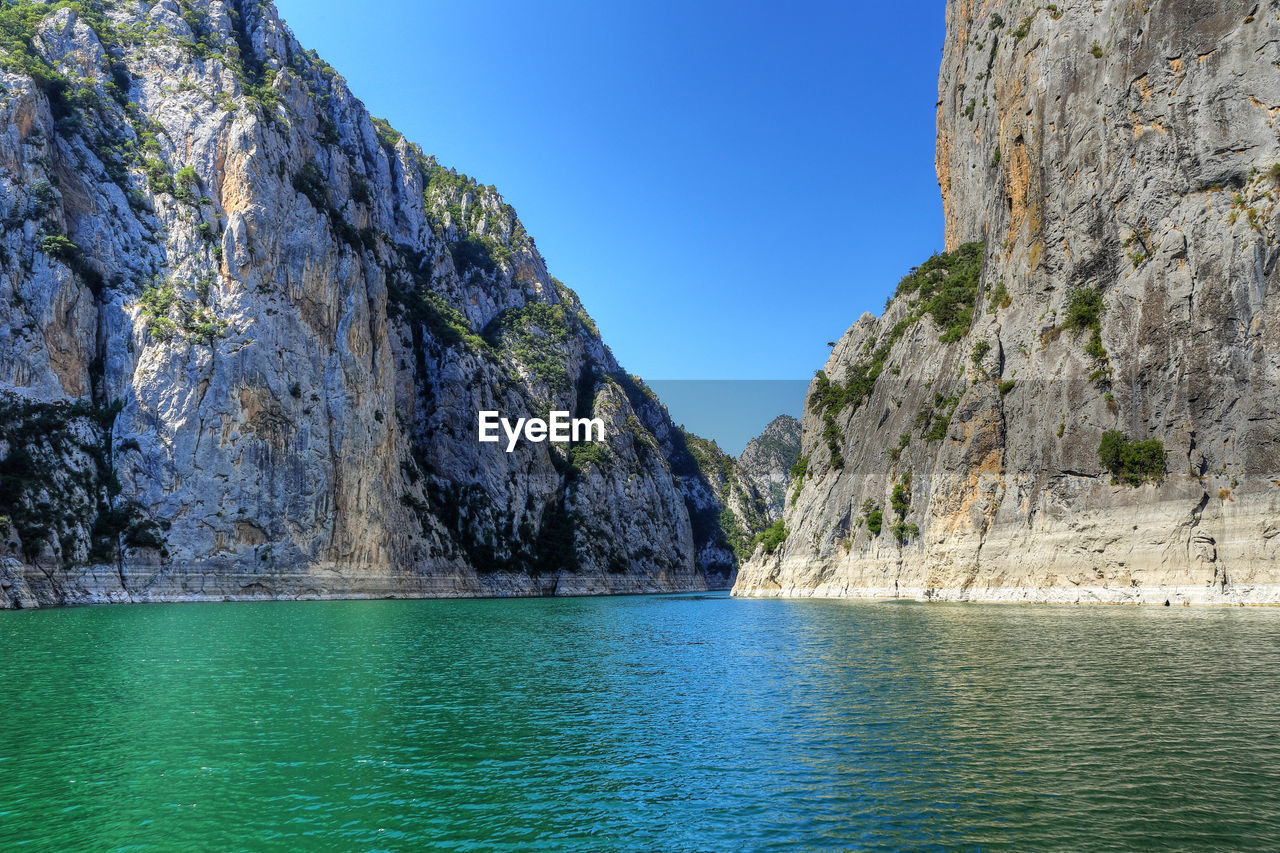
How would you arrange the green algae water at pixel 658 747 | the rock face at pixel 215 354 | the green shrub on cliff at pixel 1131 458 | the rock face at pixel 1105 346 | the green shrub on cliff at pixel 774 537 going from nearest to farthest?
the green algae water at pixel 658 747
the rock face at pixel 1105 346
the green shrub on cliff at pixel 1131 458
the rock face at pixel 215 354
the green shrub on cliff at pixel 774 537

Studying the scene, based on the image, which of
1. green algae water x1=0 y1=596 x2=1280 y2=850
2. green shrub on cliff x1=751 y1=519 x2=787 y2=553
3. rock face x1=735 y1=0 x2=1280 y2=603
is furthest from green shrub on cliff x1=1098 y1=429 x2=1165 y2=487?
green shrub on cliff x1=751 y1=519 x2=787 y2=553

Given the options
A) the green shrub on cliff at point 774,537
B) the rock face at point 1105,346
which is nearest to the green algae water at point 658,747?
the rock face at point 1105,346

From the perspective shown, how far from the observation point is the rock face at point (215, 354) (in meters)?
73.3

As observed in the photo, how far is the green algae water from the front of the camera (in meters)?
11.7

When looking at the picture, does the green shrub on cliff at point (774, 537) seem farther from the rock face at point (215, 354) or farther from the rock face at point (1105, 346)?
the rock face at point (215, 354)

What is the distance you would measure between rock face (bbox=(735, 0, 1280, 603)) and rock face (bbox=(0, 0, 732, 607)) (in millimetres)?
59441

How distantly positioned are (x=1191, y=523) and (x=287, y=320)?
89.0 metres

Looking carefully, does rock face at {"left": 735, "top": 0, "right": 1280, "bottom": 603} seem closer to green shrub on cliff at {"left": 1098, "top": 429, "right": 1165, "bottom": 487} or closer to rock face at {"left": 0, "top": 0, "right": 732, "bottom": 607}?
green shrub on cliff at {"left": 1098, "top": 429, "right": 1165, "bottom": 487}

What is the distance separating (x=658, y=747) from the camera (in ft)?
55.9

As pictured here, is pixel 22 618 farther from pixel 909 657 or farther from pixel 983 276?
pixel 983 276

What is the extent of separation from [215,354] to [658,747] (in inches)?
3284

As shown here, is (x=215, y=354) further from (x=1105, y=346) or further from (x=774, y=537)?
(x=1105, y=346)

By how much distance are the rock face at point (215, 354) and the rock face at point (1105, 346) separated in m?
59.4

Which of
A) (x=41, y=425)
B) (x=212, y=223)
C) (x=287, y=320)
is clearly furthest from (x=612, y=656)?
(x=212, y=223)
